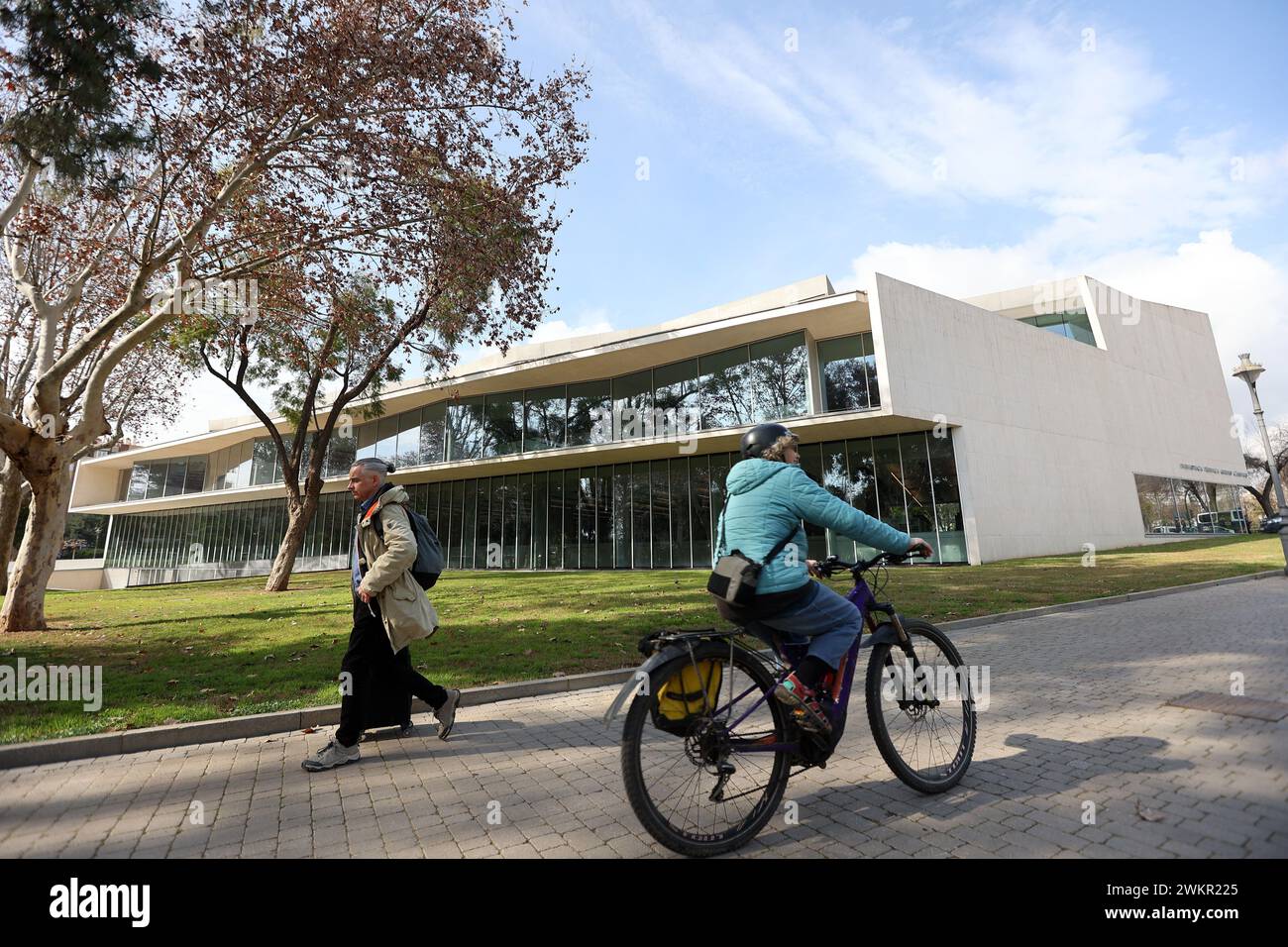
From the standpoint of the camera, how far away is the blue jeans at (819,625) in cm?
299

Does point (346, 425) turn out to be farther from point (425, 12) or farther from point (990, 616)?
point (990, 616)

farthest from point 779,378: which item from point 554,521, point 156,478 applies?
point 156,478

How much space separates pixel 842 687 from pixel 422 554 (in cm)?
303

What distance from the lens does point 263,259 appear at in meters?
10.4

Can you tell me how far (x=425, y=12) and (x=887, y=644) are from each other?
11.3 meters

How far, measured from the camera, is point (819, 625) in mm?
3012

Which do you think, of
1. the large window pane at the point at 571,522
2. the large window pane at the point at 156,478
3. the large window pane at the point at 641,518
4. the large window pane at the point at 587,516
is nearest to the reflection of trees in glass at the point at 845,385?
the large window pane at the point at 641,518

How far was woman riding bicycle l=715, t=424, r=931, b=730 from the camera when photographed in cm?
294

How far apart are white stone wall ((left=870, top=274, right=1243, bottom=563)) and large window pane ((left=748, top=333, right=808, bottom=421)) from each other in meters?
2.98

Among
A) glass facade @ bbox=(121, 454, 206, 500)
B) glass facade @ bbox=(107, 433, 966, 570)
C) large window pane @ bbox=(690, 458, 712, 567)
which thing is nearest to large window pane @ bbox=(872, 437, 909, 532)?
glass facade @ bbox=(107, 433, 966, 570)

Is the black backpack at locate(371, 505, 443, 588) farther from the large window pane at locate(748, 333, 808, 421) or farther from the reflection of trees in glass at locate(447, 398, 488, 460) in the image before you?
the reflection of trees in glass at locate(447, 398, 488, 460)

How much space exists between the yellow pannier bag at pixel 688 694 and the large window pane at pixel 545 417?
23512 millimetres

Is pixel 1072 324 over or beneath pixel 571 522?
over

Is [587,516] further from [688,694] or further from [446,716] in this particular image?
[688,694]
